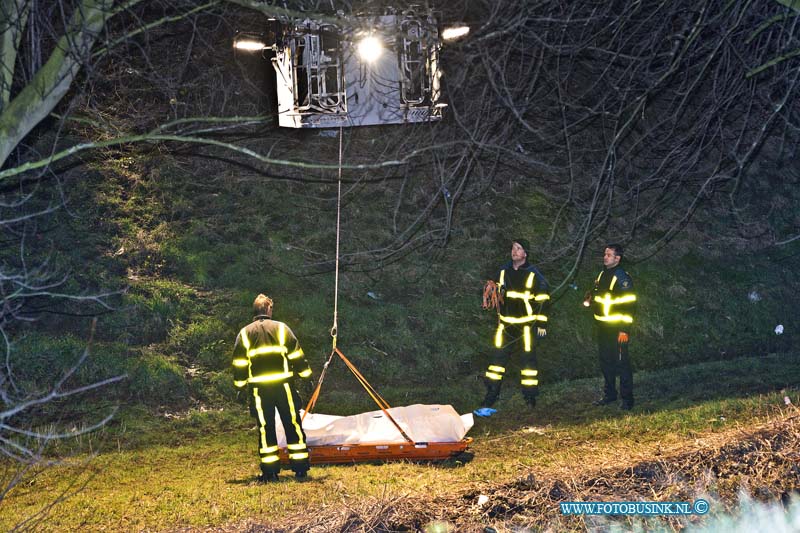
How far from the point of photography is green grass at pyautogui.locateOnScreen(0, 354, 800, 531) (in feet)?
25.5

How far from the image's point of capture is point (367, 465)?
8797mm

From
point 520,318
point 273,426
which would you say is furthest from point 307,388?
point 273,426

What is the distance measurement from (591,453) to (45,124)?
36.1 feet

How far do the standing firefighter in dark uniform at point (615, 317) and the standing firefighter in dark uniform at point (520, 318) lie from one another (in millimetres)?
669

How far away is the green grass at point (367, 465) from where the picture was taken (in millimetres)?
7770

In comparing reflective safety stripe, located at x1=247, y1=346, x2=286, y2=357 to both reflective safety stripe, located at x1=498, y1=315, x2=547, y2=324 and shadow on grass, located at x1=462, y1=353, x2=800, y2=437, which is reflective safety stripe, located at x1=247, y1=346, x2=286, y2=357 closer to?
shadow on grass, located at x1=462, y1=353, x2=800, y2=437

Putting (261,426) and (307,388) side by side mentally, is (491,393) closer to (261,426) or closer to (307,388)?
(307,388)

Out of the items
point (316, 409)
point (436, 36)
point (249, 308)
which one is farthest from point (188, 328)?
point (436, 36)

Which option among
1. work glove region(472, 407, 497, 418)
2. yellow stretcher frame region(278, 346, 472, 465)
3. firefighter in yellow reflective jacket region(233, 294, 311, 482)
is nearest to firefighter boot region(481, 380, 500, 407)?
work glove region(472, 407, 497, 418)

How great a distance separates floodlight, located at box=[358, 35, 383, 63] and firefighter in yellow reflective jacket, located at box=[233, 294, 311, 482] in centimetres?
262

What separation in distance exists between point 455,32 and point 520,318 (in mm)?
4555

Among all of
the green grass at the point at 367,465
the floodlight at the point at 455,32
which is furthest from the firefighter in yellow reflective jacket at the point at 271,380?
the floodlight at the point at 455,32

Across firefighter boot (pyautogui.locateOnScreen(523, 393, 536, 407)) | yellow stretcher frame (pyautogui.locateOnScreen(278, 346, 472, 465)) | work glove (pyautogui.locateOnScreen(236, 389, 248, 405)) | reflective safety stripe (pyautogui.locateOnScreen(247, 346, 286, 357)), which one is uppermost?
reflective safety stripe (pyautogui.locateOnScreen(247, 346, 286, 357))

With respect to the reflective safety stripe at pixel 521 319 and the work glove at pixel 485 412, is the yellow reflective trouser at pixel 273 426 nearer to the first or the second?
the work glove at pixel 485 412
